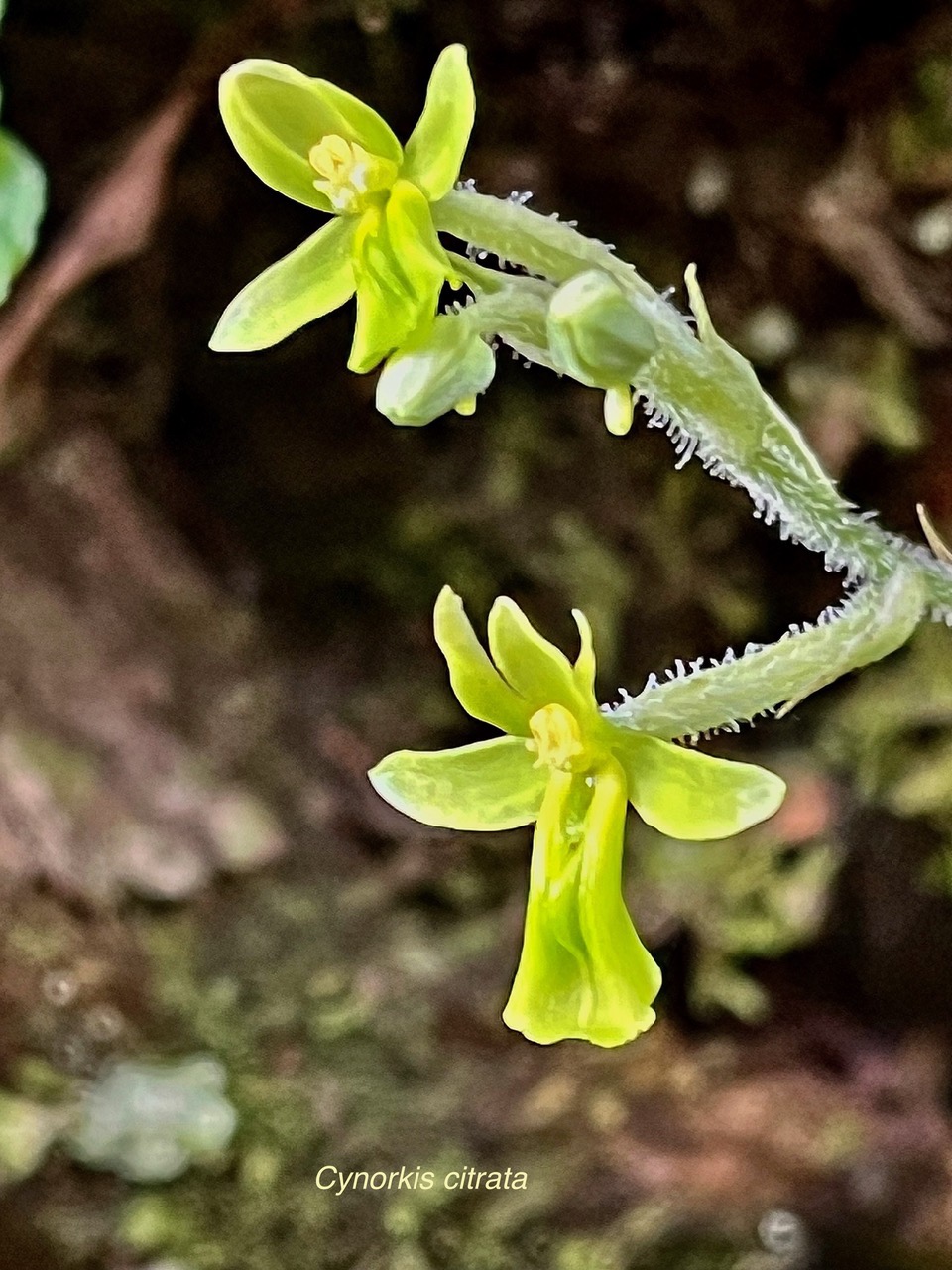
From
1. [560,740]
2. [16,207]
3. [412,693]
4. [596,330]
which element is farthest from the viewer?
[412,693]

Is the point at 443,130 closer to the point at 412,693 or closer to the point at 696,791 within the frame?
the point at 696,791

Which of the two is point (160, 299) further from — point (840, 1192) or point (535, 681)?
point (840, 1192)

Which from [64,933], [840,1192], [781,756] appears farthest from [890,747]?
[64,933]

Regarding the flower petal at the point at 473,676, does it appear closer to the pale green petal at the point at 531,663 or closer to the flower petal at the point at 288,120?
the pale green petal at the point at 531,663

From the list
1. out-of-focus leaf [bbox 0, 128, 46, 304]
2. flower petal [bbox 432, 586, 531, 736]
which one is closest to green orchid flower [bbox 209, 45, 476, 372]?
flower petal [bbox 432, 586, 531, 736]

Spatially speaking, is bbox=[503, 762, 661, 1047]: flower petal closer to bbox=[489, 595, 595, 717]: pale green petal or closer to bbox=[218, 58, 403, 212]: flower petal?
bbox=[489, 595, 595, 717]: pale green petal

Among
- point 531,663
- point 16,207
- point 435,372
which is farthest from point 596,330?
point 16,207

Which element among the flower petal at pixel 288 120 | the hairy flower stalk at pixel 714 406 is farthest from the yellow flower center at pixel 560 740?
the flower petal at pixel 288 120
